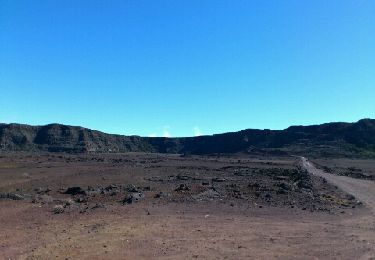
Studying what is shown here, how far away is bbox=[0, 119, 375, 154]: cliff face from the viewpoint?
13238cm

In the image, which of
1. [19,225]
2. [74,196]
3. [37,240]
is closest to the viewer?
[37,240]

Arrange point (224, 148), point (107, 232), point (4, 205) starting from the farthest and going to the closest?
point (224, 148)
point (4, 205)
point (107, 232)

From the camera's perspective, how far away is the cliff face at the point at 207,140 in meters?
132

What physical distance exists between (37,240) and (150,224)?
492cm

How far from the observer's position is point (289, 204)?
27109 millimetres

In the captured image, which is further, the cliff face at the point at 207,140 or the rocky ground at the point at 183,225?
the cliff face at the point at 207,140

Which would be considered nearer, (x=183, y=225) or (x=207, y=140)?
(x=183, y=225)

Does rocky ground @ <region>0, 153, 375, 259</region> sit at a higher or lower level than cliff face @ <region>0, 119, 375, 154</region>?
lower

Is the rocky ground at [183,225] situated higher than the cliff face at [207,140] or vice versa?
the cliff face at [207,140]

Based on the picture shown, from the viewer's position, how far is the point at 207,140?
183375mm

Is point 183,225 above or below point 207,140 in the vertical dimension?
below

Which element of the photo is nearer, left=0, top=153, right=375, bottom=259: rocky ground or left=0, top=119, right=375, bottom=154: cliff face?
left=0, top=153, right=375, bottom=259: rocky ground

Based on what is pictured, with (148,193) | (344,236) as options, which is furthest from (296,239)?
(148,193)

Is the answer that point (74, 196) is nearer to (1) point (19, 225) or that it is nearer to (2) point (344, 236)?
(1) point (19, 225)
